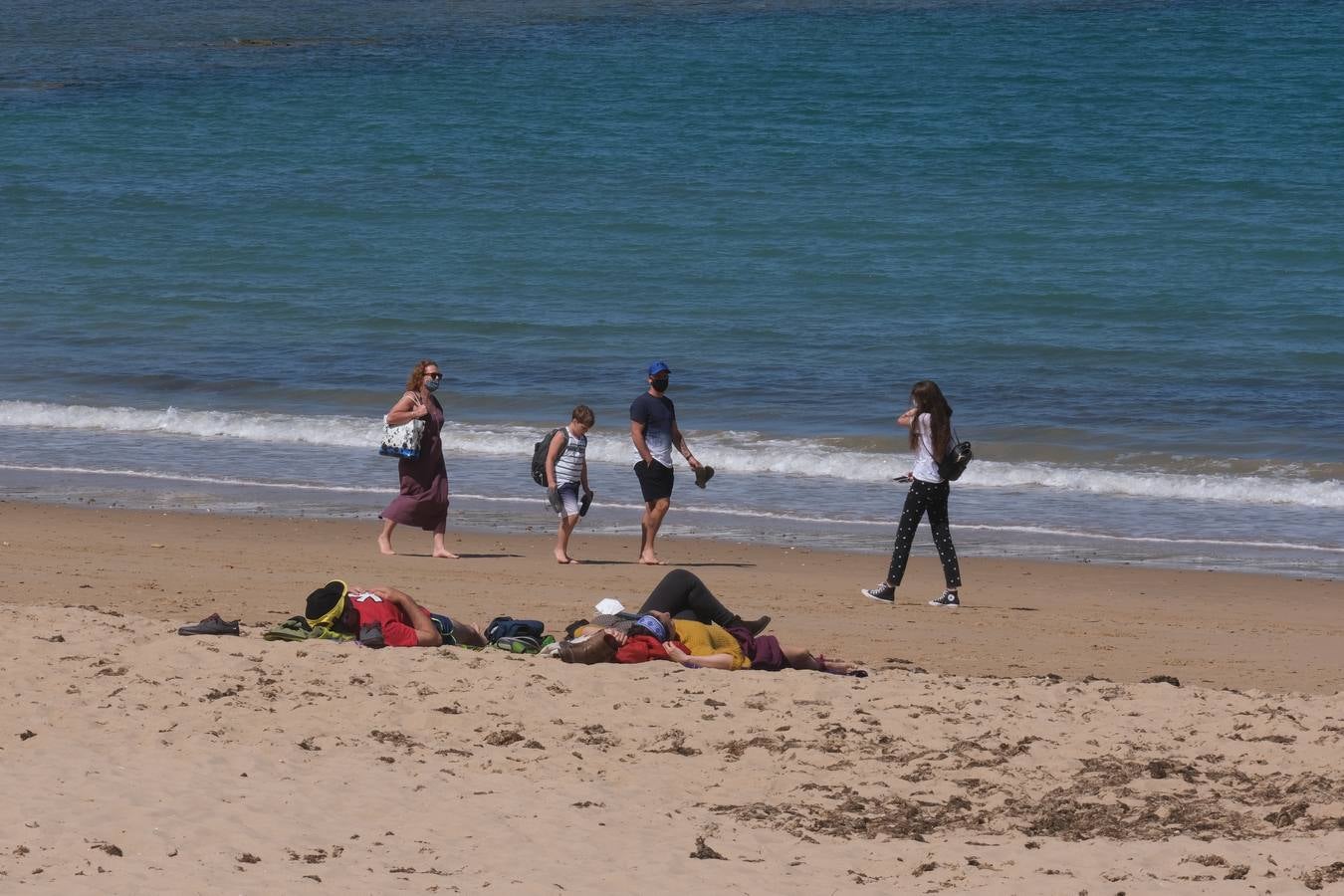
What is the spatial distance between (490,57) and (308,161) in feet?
32.1

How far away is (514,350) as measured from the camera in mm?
21141

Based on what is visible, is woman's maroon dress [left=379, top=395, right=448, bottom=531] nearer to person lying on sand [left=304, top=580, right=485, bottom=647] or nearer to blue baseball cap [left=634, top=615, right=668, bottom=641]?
person lying on sand [left=304, top=580, right=485, bottom=647]

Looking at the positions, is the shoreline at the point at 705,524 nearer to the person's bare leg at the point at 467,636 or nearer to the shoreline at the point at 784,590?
the shoreline at the point at 784,590

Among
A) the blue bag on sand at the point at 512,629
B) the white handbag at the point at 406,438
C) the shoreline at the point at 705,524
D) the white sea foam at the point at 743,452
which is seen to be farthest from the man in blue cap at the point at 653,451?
the white sea foam at the point at 743,452

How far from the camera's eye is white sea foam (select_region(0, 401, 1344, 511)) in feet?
48.0

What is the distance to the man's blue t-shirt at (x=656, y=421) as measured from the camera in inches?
456

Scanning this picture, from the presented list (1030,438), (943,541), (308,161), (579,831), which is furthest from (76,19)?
(579,831)

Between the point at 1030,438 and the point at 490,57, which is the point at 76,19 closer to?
the point at 490,57

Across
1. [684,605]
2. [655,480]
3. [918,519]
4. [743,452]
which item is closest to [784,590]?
[918,519]

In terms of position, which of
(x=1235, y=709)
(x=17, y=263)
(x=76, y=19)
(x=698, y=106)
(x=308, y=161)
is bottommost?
(x=1235, y=709)

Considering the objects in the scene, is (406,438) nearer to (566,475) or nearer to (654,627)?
(566,475)

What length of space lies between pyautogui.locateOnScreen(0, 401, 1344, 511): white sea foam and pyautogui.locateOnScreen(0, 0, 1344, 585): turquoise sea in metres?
0.05

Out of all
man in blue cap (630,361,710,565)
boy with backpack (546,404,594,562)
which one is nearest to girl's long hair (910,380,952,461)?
man in blue cap (630,361,710,565)

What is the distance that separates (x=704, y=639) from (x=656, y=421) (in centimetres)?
334
